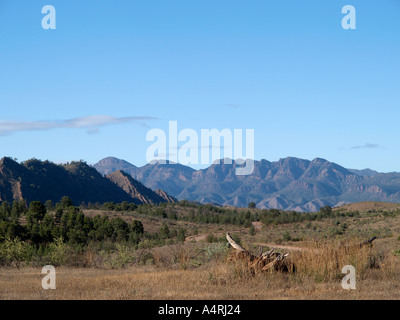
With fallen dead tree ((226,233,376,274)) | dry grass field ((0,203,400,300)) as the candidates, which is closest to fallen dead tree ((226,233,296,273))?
fallen dead tree ((226,233,376,274))

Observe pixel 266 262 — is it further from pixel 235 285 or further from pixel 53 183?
pixel 53 183

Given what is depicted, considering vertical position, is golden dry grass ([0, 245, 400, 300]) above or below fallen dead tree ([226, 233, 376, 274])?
below

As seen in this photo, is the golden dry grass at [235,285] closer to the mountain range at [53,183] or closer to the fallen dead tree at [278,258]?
the fallen dead tree at [278,258]

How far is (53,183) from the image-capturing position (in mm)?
165125

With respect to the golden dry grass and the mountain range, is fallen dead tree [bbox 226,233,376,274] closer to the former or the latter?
the golden dry grass

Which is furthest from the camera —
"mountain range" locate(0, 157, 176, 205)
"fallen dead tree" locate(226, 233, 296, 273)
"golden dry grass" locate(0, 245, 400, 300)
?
"mountain range" locate(0, 157, 176, 205)

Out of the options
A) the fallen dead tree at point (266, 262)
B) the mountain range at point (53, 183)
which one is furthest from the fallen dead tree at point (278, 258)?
the mountain range at point (53, 183)

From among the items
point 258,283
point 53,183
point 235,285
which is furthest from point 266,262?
point 53,183

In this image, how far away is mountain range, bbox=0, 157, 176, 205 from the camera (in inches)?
5600

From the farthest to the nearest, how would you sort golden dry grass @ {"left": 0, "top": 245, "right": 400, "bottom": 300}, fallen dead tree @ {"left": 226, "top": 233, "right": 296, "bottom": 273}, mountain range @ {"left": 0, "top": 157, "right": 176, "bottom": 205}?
1. mountain range @ {"left": 0, "top": 157, "right": 176, "bottom": 205}
2. fallen dead tree @ {"left": 226, "top": 233, "right": 296, "bottom": 273}
3. golden dry grass @ {"left": 0, "top": 245, "right": 400, "bottom": 300}

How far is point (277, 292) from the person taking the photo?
11875 millimetres

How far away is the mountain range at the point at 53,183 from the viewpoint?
14225 centimetres
